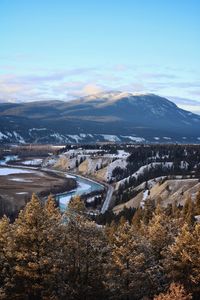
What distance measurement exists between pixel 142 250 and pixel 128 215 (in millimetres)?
56901

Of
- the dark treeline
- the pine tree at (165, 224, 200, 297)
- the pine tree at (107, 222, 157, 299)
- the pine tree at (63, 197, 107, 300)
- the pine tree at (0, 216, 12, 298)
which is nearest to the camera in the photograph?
the dark treeline

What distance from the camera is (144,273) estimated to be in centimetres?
4228

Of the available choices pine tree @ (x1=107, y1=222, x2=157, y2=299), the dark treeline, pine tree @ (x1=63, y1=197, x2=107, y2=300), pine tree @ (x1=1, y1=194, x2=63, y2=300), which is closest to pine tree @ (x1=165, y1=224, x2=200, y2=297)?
the dark treeline

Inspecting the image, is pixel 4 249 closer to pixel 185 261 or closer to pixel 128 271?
pixel 128 271

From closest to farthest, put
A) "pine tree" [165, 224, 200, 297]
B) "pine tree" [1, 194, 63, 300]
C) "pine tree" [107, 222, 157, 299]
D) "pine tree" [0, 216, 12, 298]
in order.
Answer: "pine tree" [1, 194, 63, 300]
"pine tree" [0, 216, 12, 298]
"pine tree" [107, 222, 157, 299]
"pine tree" [165, 224, 200, 297]

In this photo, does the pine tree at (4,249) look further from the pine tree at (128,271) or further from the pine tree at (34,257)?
the pine tree at (128,271)

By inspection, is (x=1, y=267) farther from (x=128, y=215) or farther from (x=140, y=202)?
(x=140, y=202)

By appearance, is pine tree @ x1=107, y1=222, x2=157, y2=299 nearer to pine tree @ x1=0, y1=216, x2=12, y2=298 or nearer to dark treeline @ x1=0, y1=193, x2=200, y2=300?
dark treeline @ x1=0, y1=193, x2=200, y2=300

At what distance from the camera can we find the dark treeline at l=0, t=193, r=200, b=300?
40188 millimetres

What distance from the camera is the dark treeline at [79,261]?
40188 millimetres

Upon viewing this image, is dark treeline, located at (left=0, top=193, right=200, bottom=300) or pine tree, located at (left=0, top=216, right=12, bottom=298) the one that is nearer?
dark treeline, located at (left=0, top=193, right=200, bottom=300)

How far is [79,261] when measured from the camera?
41.4m

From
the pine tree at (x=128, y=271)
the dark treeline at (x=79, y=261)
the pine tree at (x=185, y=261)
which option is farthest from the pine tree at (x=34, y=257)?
the pine tree at (x=185, y=261)

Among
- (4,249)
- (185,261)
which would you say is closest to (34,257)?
(4,249)
